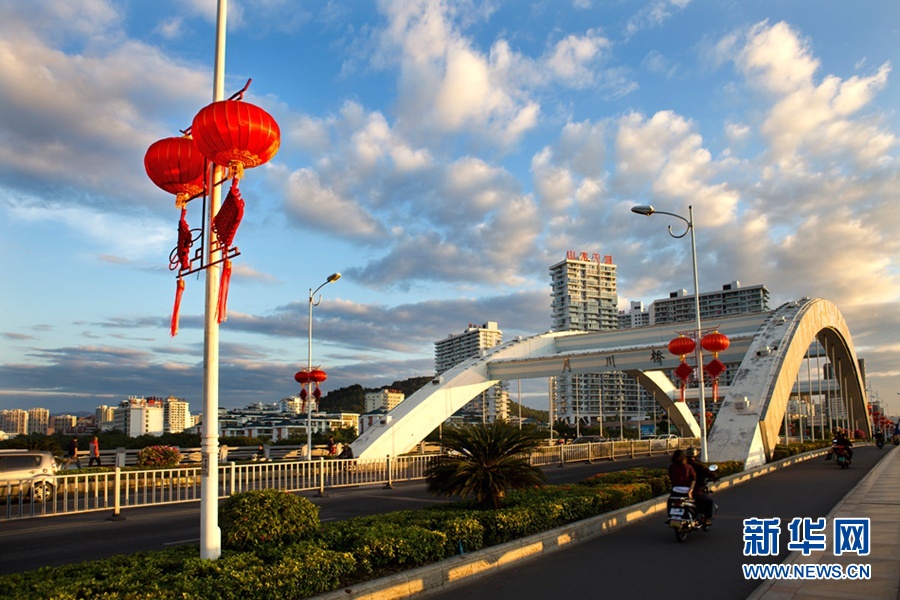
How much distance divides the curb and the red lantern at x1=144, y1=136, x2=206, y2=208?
4.93m

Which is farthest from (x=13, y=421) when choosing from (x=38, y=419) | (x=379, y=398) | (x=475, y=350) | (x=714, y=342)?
(x=714, y=342)

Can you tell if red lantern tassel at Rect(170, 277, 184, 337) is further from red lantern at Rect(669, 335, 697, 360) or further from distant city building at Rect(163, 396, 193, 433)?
distant city building at Rect(163, 396, 193, 433)

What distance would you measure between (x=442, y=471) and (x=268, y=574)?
4599mm

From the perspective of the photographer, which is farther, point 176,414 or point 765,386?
point 176,414

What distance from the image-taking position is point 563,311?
157625 millimetres

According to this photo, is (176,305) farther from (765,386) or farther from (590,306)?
(590,306)

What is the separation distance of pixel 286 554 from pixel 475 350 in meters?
133

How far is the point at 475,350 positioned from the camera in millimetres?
139250

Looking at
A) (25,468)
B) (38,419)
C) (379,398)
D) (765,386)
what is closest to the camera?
(25,468)

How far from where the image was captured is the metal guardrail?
15211mm

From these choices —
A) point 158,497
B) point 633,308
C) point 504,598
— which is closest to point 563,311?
point 633,308

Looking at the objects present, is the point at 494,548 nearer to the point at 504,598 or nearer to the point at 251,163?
the point at 504,598

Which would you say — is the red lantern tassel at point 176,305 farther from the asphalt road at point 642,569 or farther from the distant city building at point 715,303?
the distant city building at point 715,303

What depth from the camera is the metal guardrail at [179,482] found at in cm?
1521
